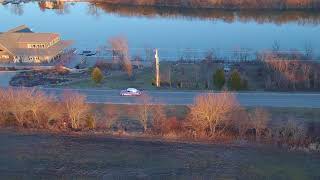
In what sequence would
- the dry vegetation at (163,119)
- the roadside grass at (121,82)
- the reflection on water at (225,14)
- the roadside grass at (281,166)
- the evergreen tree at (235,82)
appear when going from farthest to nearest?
the reflection on water at (225,14) < the roadside grass at (121,82) < the evergreen tree at (235,82) < the dry vegetation at (163,119) < the roadside grass at (281,166)

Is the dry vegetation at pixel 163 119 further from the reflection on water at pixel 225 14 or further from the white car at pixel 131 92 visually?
the reflection on water at pixel 225 14

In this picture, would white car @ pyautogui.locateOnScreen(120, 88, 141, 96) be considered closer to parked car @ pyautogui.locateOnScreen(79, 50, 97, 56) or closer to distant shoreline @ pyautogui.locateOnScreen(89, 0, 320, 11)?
parked car @ pyautogui.locateOnScreen(79, 50, 97, 56)

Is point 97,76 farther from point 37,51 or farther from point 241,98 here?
point 37,51

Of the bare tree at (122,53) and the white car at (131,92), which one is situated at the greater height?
the bare tree at (122,53)

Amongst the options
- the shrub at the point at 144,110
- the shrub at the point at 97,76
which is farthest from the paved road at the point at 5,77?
the shrub at the point at 144,110

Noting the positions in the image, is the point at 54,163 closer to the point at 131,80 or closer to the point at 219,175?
the point at 219,175

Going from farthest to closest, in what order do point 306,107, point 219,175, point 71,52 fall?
point 71,52
point 306,107
point 219,175

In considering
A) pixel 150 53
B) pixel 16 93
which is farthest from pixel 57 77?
pixel 150 53

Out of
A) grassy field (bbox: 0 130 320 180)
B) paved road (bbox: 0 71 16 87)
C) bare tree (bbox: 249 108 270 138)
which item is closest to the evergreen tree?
bare tree (bbox: 249 108 270 138)
